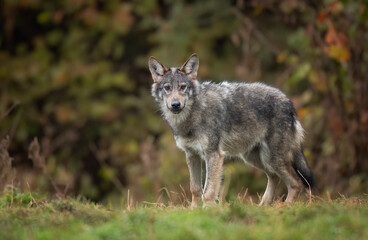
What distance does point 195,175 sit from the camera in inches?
332

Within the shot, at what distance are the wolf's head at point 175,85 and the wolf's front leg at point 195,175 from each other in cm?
73

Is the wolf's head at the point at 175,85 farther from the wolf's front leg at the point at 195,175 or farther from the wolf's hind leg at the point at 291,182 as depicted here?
the wolf's hind leg at the point at 291,182

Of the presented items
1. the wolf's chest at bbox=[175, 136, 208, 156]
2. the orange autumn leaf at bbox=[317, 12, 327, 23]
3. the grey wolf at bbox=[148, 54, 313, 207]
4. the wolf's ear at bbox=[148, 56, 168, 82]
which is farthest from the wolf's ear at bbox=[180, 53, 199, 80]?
the orange autumn leaf at bbox=[317, 12, 327, 23]

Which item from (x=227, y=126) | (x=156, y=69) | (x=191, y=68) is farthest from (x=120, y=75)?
(x=227, y=126)

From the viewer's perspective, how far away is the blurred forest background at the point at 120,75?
13.9m

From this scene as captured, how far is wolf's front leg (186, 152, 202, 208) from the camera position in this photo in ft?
27.2

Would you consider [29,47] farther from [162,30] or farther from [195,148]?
[195,148]

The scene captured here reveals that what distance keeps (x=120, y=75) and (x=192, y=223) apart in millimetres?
12980

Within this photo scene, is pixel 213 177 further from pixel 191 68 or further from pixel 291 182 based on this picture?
pixel 191 68

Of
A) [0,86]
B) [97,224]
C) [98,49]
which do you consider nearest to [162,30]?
[98,49]

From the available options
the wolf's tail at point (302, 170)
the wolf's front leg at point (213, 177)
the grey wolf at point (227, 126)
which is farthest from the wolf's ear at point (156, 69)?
the wolf's tail at point (302, 170)

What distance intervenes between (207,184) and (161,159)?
6051mm

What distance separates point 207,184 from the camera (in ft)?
26.4

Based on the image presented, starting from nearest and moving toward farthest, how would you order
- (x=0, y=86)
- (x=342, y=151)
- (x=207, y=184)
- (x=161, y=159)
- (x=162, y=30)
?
1. (x=207, y=184)
2. (x=342, y=151)
3. (x=161, y=159)
4. (x=162, y=30)
5. (x=0, y=86)
